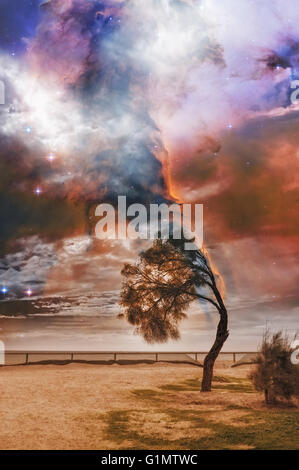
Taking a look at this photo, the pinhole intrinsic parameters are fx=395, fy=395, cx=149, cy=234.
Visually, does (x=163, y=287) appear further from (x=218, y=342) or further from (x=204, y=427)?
(x=204, y=427)

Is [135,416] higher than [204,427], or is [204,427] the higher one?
[204,427]

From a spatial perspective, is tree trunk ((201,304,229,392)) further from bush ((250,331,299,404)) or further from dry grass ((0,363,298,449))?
bush ((250,331,299,404))

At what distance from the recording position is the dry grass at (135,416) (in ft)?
39.2

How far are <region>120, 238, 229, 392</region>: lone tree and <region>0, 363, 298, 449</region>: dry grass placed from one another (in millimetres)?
3731

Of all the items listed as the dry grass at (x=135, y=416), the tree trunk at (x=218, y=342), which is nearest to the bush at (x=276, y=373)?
the dry grass at (x=135, y=416)

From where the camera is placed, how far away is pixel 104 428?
44.3ft

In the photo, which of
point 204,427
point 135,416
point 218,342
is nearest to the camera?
point 204,427

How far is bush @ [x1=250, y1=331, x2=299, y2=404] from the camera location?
17.4m

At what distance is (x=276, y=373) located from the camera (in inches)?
696

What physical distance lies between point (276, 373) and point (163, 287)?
28.3 feet

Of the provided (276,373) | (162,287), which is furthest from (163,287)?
(276,373)

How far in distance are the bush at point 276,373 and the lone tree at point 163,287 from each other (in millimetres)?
5947
